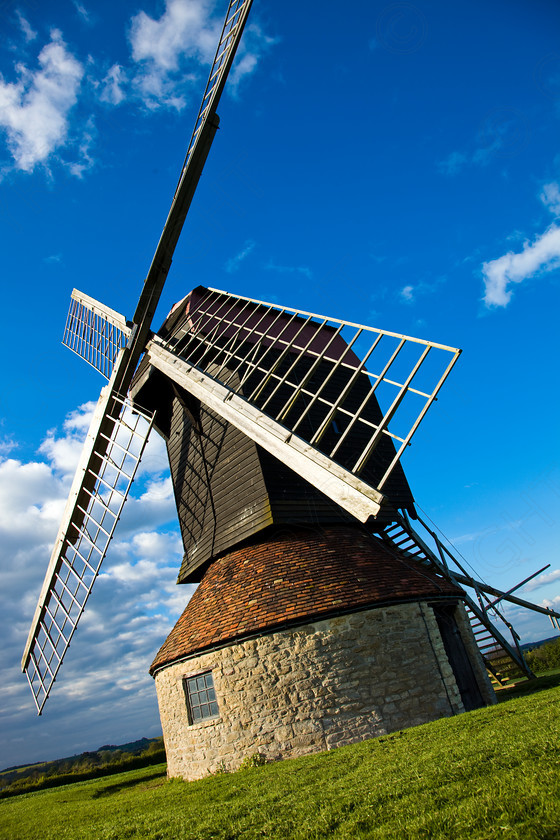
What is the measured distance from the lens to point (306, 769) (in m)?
6.31

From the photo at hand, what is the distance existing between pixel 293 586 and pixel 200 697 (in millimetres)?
2891

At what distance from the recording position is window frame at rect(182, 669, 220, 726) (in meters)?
9.07

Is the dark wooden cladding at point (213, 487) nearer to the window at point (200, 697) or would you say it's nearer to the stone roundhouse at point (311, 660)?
the stone roundhouse at point (311, 660)

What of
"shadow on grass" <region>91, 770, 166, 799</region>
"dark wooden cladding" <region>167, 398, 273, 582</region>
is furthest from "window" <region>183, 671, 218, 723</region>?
"shadow on grass" <region>91, 770, 166, 799</region>

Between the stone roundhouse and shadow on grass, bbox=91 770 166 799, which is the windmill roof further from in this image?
shadow on grass, bbox=91 770 166 799

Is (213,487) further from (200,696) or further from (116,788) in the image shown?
(116,788)

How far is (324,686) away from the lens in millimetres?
8156

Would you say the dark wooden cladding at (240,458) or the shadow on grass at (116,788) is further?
the shadow on grass at (116,788)

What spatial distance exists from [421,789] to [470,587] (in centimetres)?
900

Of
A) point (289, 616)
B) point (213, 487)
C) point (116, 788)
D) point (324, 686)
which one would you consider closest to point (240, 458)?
point (213, 487)

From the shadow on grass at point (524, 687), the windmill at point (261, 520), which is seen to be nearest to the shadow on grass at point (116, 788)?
the windmill at point (261, 520)

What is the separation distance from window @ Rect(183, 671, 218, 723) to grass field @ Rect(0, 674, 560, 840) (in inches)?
55.0

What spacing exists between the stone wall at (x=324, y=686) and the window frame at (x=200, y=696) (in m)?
0.14

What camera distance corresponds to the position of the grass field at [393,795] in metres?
3.28
